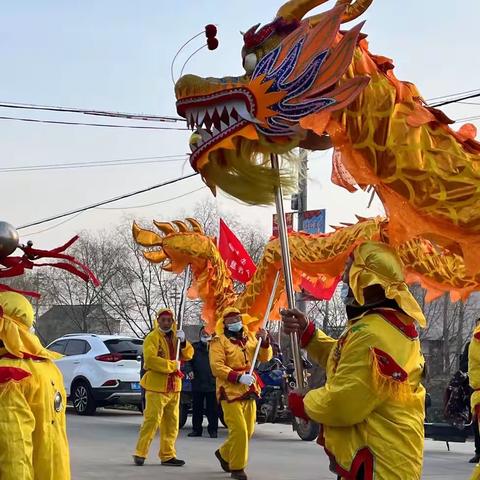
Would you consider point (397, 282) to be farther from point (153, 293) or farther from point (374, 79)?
point (153, 293)

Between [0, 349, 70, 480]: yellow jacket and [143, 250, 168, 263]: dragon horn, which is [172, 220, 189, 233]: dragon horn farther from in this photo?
[0, 349, 70, 480]: yellow jacket

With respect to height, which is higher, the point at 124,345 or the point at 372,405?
the point at 124,345

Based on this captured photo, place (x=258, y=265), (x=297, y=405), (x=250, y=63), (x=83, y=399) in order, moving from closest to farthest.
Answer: (x=297, y=405), (x=250, y=63), (x=258, y=265), (x=83, y=399)

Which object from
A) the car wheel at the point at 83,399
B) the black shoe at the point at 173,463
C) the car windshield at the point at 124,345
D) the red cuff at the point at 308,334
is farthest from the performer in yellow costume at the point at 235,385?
the car wheel at the point at 83,399

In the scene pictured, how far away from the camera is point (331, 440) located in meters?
3.93

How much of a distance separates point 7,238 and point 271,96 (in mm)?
1627

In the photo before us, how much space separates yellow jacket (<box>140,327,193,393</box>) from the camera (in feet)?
31.4

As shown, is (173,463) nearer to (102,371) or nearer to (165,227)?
(165,227)

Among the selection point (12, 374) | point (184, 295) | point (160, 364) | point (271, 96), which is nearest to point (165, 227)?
point (184, 295)

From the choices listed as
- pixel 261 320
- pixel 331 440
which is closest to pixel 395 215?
pixel 331 440

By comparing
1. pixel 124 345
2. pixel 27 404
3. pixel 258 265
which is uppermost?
pixel 258 265

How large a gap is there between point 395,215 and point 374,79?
0.79 meters

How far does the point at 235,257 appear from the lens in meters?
11.8

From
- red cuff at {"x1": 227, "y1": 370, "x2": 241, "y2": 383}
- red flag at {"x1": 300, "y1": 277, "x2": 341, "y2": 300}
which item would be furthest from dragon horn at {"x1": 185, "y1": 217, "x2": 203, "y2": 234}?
red cuff at {"x1": 227, "y1": 370, "x2": 241, "y2": 383}
